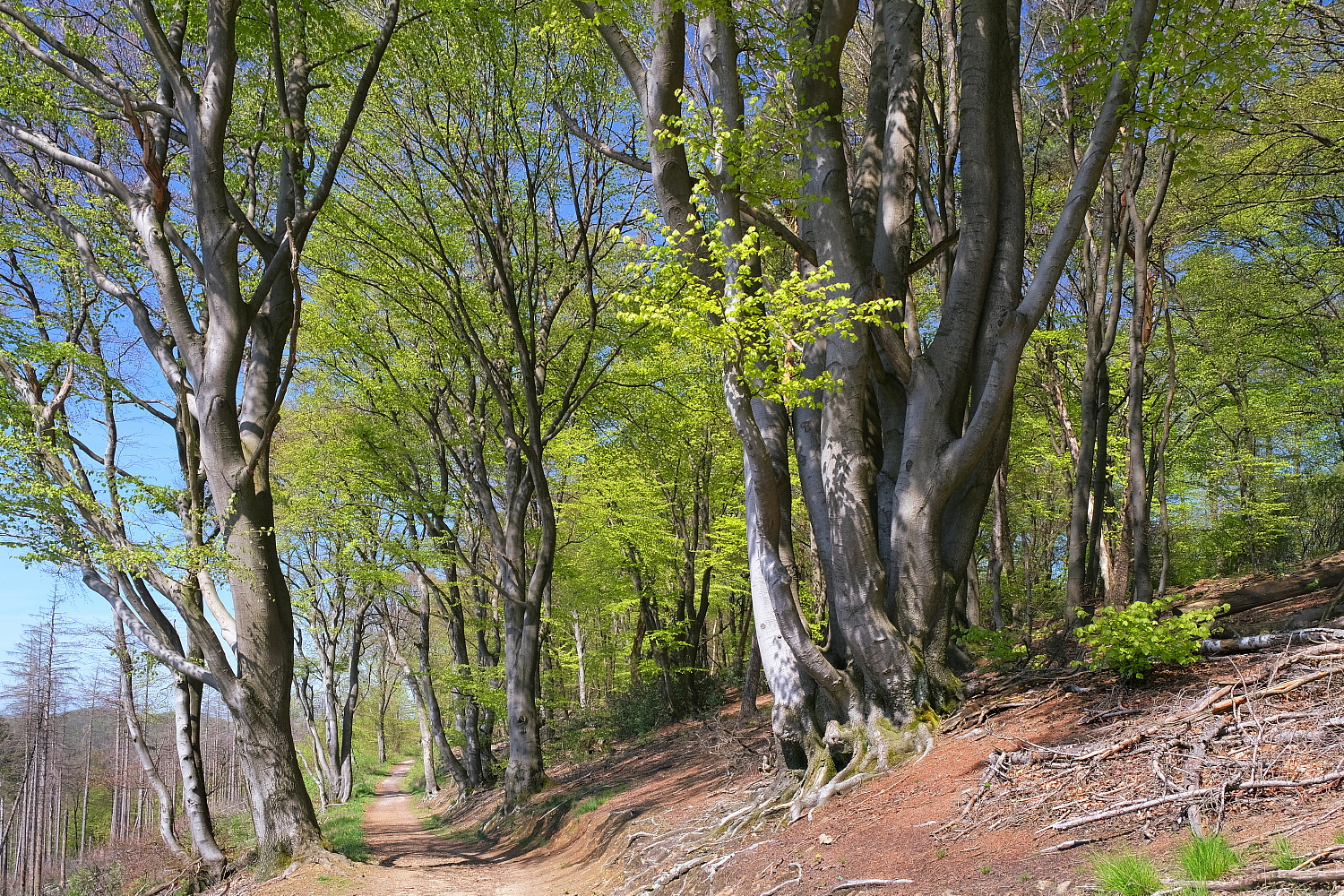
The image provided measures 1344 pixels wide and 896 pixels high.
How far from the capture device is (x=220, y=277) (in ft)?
25.4

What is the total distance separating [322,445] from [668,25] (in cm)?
1348

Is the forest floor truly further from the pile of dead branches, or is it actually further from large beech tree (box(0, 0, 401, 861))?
large beech tree (box(0, 0, 401, 861))

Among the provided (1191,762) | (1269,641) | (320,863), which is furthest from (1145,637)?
(320,863)

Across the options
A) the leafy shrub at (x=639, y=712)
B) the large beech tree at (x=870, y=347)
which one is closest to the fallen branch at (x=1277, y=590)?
the large beech tree at (x=870, y=347)

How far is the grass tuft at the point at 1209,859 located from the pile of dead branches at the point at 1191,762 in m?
0.38

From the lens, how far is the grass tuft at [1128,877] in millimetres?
2689

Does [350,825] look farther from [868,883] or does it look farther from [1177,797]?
[1177,797]

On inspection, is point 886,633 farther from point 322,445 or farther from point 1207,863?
point 322,445

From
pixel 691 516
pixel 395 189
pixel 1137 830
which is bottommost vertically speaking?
pixel 1137 830

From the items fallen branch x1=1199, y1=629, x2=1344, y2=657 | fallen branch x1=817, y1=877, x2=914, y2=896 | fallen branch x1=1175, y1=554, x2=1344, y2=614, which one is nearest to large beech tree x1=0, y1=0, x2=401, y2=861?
fallen branch x1=817, y1=877, x2=914, y2=896

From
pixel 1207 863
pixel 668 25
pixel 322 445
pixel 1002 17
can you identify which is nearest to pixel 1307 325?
pixel 1002 17

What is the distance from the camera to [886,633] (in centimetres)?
598

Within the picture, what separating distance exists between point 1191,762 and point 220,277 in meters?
8.94

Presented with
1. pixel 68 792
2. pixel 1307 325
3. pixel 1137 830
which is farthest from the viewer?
pixel 68 792
